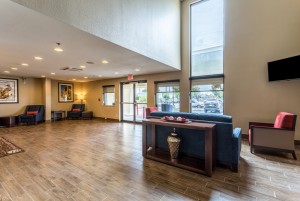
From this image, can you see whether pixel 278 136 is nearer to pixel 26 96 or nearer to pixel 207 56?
pixel 207 56

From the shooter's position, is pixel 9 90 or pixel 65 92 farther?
pixel 65 92

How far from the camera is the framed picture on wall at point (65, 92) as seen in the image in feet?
33.2

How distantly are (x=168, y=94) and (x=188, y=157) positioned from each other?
418 centimetres

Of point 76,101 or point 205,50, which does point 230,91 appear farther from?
point 76,101

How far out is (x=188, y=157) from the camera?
3354 millimetres

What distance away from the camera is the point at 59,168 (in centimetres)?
306

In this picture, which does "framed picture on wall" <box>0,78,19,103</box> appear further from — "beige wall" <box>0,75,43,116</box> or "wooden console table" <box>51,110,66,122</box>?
"wooden console table" <box>51,110,66,122</box>

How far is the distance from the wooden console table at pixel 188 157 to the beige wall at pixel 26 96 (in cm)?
850

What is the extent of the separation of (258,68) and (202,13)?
10.5 ft

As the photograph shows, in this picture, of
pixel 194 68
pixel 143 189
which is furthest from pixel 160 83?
pixel 143 189

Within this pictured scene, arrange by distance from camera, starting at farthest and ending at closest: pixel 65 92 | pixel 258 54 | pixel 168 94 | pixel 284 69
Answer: pixel 65 92 → pixel 168 94 → pixel 258 54 → pixel 284 69

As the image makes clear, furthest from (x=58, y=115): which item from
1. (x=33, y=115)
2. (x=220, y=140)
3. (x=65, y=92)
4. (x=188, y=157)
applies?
(x=220, y=140)

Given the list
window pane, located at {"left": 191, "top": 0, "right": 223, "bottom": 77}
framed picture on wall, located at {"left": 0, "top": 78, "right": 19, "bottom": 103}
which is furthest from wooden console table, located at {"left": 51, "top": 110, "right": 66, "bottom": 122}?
window pane, located at {"left": 191, "top": 0, "right": 223, "bottom": 77}

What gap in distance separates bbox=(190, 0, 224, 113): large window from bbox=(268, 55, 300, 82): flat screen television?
1.52 metres
